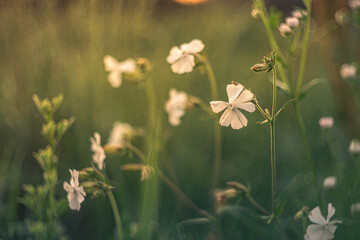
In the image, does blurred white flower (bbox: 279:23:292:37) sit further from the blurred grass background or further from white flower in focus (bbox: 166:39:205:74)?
the blurred grass background

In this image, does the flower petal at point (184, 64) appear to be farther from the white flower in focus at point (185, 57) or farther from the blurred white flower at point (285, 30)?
the blurred white flower at point (285, 30)

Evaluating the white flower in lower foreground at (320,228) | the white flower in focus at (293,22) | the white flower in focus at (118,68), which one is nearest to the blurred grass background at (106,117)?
the white flower in focus at (118,68)

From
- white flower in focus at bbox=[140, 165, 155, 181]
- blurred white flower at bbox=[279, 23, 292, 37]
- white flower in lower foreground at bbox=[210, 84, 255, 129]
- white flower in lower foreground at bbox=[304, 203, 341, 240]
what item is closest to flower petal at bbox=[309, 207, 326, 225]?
white flower in lower foreground at bbox=[304, 203, 341, 240]

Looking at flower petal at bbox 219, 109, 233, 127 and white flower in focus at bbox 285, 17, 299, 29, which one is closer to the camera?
flower petal at bbox 219, 109, 233, 127

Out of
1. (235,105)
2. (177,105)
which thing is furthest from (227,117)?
(177,105)

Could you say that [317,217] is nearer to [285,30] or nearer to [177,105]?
[285,30]

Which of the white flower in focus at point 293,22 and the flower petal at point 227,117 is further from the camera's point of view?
the white flower in focus at point 293,22
